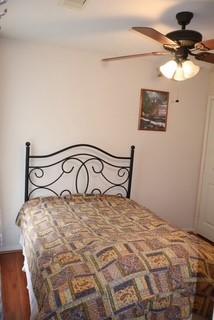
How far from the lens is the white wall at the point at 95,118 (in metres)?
3.06

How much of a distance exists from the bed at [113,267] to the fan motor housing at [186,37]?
4.68 ft

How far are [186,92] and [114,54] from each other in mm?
1158

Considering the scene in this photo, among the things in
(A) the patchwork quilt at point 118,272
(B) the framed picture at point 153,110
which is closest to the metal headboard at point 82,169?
(B) the framed picture at point 153,110

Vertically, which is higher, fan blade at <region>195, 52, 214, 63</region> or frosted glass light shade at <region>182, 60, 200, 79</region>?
fan blade at <region>195, 52, 214, 63</region>

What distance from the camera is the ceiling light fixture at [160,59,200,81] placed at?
2064 millimetres

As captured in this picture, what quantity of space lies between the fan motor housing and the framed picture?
5.31ft

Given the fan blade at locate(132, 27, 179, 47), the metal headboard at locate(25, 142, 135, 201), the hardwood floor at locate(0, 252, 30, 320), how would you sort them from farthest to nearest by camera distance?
the metal headboard at locate(25, 142, 135, 201) < the hardwood floor at locate(0, 252, 30, 320) < the fan blade at locate(132, 27, 179, 47)

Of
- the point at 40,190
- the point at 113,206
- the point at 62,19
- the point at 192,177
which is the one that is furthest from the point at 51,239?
the point at 192,177

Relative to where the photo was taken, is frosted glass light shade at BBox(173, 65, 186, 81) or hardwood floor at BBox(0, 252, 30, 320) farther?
hardwood floor at BBox(0, 252, 30, 320)

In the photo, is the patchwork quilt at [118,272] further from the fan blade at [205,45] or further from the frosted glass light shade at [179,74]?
the fan blade at [205,45]

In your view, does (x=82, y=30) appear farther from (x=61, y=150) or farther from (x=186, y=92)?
(x=186, y=92)

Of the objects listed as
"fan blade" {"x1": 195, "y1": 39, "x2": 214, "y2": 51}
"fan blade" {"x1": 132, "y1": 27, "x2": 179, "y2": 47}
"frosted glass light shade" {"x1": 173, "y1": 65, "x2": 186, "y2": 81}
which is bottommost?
"frosted glass light shade" {"x1": 173, "y1": 65, "x2": 186, "y2": 81}

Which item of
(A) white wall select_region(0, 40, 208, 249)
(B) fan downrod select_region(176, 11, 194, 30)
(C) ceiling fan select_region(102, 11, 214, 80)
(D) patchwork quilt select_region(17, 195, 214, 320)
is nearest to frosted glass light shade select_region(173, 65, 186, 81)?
(C) ceiling fan select_region(102, 11, 214, 80)

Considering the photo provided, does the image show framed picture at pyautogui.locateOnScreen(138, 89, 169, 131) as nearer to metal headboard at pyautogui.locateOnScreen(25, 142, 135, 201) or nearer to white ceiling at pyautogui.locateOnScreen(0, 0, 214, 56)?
metal headboard at pyautogui.locateOnScreen(25, 142, 135, 201)
